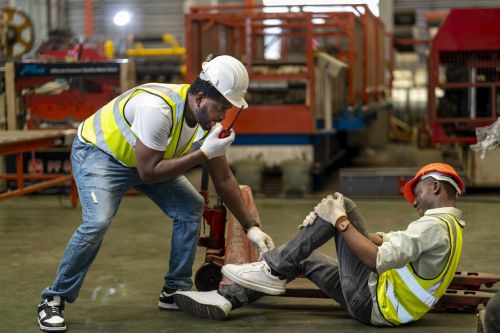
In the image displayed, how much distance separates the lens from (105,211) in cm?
446

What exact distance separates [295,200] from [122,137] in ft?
18.4

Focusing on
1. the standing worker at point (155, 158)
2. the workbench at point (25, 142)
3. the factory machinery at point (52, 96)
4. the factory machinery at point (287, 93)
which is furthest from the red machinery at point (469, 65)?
the standing worker at point (155, 158)

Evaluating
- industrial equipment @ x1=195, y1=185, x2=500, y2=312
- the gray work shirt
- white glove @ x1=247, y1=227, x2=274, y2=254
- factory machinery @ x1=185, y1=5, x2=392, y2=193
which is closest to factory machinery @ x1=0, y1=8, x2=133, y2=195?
factory machinery @ x1=185, y1=5, x2=392, y2=193

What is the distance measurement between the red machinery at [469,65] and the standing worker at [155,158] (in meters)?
5.75

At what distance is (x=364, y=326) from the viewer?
4.58 metres

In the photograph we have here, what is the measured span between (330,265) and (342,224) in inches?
16.9

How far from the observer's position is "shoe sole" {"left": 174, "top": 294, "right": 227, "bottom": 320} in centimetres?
467

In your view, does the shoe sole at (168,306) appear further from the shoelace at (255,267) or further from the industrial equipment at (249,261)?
the shoelace at (255,267)

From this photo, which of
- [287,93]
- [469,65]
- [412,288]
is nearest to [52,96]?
[287,93]

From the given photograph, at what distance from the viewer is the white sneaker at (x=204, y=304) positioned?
465cm

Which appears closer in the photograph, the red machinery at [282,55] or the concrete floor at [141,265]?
the concrete floor at [141,265]

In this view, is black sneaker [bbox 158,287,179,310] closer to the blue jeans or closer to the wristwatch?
the blue jeans

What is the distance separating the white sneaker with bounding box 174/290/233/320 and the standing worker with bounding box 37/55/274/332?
0.81 feet

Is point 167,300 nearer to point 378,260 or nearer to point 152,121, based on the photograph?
point 152,121
